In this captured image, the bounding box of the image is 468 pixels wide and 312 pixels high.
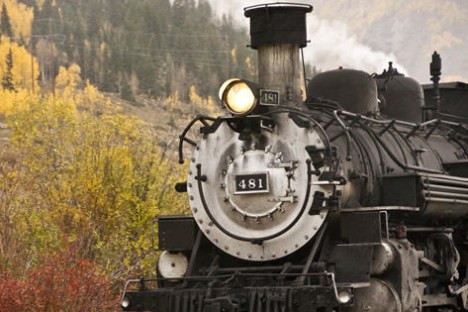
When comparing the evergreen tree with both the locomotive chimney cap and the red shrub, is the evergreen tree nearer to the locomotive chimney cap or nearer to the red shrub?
the red shrub

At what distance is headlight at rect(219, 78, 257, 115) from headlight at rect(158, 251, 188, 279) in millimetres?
1900

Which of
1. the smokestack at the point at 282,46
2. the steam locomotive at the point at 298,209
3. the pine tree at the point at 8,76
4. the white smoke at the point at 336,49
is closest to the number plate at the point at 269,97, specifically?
the steam locomotive at the point at 298,209

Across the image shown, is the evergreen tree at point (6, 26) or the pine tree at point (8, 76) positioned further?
the evergreen tree at point (6, 26)

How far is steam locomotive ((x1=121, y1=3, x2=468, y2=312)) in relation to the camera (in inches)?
383

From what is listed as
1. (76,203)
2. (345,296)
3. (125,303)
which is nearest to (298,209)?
(345,296)

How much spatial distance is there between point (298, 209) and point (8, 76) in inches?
3057

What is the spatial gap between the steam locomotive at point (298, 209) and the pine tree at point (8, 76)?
7380cm

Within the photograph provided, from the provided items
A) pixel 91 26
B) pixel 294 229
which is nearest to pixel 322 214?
pixel 294 229

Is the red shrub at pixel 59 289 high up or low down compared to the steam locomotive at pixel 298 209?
down

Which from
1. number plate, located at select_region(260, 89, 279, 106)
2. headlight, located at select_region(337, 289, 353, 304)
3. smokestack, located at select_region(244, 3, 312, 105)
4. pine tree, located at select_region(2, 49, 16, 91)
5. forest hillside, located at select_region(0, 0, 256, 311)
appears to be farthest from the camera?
pine tree, located at select_region(2, 49, 16, 91)

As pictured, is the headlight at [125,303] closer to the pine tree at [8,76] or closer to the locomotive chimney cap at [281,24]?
the locomotive chimney cap at [281,24]

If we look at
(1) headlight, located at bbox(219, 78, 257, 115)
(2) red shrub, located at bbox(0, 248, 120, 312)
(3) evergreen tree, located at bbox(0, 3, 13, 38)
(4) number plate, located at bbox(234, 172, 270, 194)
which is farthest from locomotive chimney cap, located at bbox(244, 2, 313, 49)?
(3) evergreen tree, located at bbox(0, 3, 13, 38)

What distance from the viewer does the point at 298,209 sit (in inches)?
390

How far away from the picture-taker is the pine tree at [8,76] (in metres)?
82.6
